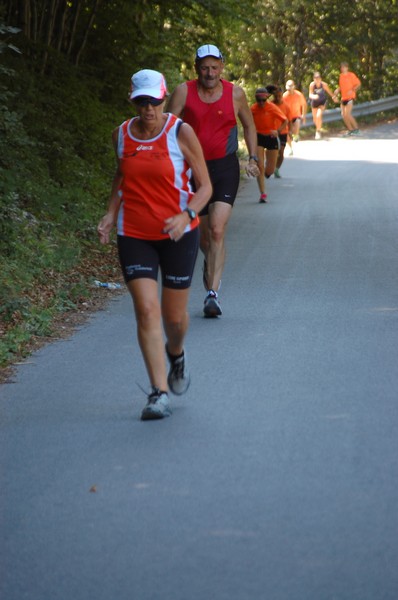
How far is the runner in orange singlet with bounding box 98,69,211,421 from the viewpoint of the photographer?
6992 millimetres

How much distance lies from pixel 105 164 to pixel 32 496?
532 inches

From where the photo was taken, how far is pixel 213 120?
1015 centimetres

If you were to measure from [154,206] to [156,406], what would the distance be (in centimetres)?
112

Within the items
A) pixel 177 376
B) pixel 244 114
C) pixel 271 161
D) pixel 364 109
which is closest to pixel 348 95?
pixel 364 109

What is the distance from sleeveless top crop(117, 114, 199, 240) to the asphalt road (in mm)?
1103

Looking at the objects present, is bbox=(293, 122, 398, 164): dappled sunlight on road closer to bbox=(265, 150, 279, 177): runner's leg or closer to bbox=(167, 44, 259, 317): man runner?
bbox=(265, 150, 279, 177): runner's leg

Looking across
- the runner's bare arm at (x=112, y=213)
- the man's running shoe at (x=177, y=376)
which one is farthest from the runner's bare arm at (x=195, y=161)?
the man's running shoe at (x=177, y=376)

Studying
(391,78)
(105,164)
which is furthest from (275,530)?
(391,78)

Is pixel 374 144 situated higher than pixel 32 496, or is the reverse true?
pixel 32 496

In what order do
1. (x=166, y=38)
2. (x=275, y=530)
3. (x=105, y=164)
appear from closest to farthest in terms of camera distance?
(x=275, y=530), (x=105, y=164), (x=166, y=38)

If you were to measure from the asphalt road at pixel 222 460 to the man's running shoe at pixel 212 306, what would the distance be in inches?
4.2

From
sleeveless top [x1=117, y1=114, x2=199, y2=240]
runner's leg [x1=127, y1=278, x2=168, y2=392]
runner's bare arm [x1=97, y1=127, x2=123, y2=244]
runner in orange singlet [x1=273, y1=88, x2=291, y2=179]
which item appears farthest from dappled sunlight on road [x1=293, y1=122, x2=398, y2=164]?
runner's leg [x1=127, y1=278, x2=168, y2=392]

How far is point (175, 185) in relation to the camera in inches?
278

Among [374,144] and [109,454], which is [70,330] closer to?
[109,454]
